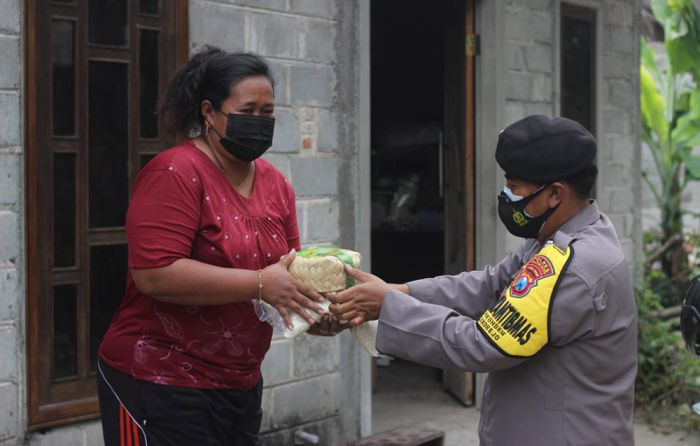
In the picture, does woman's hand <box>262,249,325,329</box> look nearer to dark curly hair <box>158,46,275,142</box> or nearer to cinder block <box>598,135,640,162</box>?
dark curly hair <box>158,46,275,142</box>

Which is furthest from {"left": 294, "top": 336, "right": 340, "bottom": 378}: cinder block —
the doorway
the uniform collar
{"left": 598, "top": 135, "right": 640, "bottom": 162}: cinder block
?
{"left": 598, "top": 135, "right": 640, "bottom": 162}: cinder block

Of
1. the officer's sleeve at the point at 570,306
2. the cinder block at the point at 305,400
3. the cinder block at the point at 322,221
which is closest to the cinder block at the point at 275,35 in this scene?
the cinder block at the point at 322,221

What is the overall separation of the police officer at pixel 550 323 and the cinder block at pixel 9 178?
78.8 inches

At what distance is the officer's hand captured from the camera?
8.64 feet

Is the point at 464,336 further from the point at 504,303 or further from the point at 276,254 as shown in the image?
the point at 276,254

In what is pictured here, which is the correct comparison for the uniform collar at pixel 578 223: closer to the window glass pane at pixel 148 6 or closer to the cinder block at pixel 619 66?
the window glass pane at pixel 148 6

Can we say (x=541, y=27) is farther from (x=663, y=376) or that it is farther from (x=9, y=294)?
(x=9, y=294)

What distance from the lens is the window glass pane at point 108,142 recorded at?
411 cm

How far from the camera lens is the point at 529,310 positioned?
2.26m

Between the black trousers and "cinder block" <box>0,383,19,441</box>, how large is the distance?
1222 millimetres

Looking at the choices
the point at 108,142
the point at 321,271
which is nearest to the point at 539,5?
the point at 108,142

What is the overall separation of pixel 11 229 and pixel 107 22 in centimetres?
105

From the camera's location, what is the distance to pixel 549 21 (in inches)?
254

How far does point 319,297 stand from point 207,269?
365 mm
